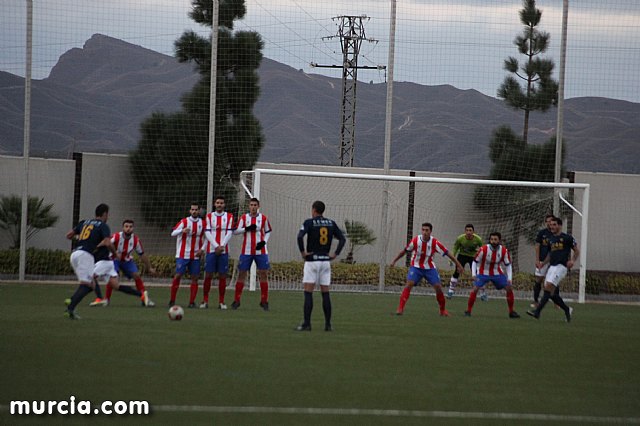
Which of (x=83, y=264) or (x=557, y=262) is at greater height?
(x=557, y=262)

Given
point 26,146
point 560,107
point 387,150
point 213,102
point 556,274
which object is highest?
point 560,107

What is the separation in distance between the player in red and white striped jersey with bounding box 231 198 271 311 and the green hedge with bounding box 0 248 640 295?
30.4 ft

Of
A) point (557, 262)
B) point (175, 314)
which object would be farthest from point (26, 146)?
point (557, 262)

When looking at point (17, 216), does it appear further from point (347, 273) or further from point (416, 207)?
point (416, 207)

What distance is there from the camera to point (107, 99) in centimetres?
4556

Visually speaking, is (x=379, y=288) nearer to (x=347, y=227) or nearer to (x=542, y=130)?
(x=347, y=227)

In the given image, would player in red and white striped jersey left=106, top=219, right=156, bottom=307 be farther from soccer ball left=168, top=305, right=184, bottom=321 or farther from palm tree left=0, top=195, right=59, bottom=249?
palm tree left=0, top=195, right=59, bottom=249

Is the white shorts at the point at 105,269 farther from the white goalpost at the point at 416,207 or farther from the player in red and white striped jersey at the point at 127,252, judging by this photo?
the white goalpost at the point at 416,207

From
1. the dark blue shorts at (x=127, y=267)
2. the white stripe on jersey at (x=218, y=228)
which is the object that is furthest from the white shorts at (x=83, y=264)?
the white stripe on jersey at (x=218, y=228)

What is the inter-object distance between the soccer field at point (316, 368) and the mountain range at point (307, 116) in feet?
50.1

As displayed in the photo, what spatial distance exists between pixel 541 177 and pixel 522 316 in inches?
426

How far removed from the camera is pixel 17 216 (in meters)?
28.3

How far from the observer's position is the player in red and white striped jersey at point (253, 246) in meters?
18.2

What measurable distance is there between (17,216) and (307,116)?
2499 centimetres
